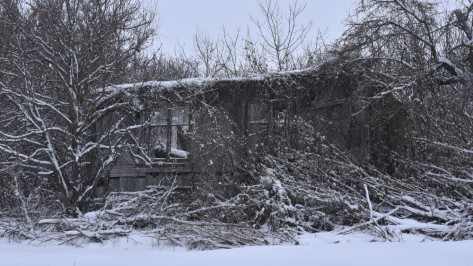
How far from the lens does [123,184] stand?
11.9m

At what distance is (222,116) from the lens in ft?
36.7

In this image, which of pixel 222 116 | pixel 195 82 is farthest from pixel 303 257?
pixel 195 82

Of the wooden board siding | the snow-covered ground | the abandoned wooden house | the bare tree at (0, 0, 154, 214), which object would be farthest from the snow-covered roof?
the snow-covered ground

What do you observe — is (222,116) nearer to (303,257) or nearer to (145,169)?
(145,169)

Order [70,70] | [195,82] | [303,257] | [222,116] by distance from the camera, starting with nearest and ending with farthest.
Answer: [303,257]
[70,70]
[222,116]
[195,82]

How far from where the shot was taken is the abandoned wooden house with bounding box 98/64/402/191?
10734 mm

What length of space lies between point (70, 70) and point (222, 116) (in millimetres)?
3695

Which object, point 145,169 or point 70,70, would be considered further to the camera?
point 145,169

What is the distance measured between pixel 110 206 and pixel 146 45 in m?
4.10

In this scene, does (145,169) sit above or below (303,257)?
above

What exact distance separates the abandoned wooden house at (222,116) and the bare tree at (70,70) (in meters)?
1.09

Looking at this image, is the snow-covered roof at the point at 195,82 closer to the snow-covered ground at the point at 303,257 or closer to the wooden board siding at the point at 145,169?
the wooden board siding at the point at 145,169

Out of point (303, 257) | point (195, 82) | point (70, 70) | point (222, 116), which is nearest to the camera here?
point (303, 257)

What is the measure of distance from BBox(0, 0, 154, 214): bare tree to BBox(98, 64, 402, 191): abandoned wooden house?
3.56ft
